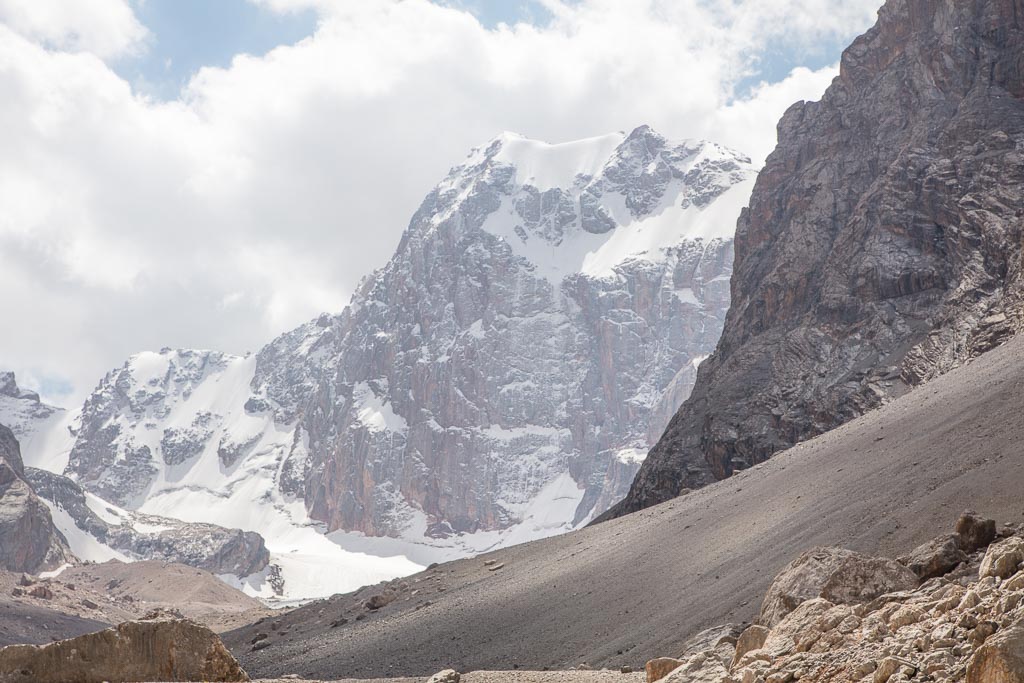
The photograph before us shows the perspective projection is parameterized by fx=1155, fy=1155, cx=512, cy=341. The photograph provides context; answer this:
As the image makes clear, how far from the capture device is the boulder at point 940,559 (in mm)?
20156

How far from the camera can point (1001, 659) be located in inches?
449

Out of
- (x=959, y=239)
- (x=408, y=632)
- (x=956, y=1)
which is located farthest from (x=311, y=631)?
(x=956, y=1)

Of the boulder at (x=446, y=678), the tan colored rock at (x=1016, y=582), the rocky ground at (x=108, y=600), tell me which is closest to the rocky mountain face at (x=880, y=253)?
the rocky ground at (x=108, y=600)

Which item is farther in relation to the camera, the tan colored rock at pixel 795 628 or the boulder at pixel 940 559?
the boulder at pixel 940 559

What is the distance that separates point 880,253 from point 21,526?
434 feet

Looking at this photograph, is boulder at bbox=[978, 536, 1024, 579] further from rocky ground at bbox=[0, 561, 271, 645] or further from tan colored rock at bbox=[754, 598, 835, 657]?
rocky ground at bbox=[0, 561, 271, 645]

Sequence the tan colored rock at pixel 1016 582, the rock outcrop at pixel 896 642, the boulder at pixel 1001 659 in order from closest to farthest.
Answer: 1. the boulder at pixel 1001 659
2. the rock outcrop at pixel 896 642
3. the tan colored rock at pixel 1016 582

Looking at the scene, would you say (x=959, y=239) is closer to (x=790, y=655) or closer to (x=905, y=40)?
(x=905, y=40)

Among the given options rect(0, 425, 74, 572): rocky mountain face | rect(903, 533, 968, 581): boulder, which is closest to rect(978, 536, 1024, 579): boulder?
rect(903, 533, 968, 581): boulder

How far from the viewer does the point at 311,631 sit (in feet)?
210

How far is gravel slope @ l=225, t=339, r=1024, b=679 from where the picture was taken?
125 ft

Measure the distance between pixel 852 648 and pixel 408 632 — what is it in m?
40.2

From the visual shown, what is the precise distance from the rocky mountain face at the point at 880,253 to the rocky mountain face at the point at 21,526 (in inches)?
4160

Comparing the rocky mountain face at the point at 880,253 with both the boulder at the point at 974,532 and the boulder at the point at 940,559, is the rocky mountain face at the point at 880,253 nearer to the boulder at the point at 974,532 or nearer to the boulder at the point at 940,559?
the boulder at the point at 974,532
